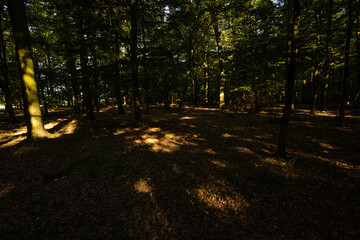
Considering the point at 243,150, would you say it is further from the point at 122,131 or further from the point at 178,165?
the point at 122,131

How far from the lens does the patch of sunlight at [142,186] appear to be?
17.5ft

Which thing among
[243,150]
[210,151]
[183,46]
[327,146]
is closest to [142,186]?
[210,151]

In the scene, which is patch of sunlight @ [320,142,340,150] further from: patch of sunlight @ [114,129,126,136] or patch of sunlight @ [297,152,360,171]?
patch of sunlight @ [114,129,126,136]

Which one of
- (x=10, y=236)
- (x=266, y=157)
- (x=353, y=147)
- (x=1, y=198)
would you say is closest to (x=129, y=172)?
(x=10, y=236)

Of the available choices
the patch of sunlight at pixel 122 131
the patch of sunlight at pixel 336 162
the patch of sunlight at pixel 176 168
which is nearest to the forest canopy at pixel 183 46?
the patch of sunlight at pixel 122 131

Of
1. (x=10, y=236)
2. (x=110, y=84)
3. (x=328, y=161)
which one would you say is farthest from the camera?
(x=110, y=84)

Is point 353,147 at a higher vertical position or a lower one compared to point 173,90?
lower

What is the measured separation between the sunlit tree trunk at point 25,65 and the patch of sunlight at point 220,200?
422 inches

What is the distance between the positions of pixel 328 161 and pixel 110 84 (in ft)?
45.1

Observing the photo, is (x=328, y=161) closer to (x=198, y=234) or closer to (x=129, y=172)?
(x=198, y=234)

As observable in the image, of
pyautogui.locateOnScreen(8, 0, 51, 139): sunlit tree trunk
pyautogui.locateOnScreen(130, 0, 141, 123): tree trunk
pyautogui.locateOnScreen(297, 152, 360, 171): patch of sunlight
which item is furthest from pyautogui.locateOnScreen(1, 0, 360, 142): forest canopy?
pyautogui.locateOnScreen(297, 152, 360, 171): patch of sunlight

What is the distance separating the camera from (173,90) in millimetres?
20375

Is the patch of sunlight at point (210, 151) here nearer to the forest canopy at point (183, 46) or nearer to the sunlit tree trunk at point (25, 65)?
the forest canopy at point (183, 46)

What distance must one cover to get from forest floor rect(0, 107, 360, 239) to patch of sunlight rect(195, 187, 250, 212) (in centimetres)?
3
